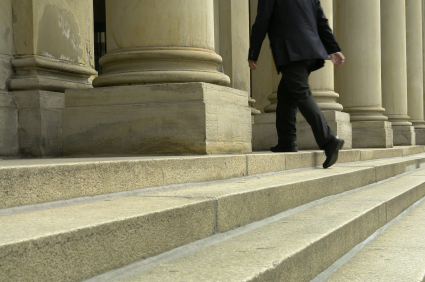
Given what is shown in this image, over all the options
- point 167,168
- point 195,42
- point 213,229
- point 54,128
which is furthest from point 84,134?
point 213,229

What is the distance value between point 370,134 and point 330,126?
14.5 ft

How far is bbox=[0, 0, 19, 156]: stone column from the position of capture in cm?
611

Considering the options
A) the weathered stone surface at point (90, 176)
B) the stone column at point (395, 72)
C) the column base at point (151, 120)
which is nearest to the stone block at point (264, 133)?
the column base at point (151, 120)

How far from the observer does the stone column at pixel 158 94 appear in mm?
5598

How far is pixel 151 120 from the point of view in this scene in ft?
18.6

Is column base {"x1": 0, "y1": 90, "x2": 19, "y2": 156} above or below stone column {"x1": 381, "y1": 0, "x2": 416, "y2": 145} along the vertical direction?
below

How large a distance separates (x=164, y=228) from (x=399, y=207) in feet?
13.1

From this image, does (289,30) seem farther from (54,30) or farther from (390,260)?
(390,260)

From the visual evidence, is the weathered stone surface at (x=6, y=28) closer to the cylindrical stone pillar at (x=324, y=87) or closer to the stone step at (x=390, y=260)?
the stone step at (x=390, y=260)

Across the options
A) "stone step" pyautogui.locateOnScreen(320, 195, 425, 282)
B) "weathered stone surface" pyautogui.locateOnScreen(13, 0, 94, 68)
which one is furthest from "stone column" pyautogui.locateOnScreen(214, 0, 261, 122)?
"stone step" pyautogui.locateOnScreen(320, 195, 425, 282)

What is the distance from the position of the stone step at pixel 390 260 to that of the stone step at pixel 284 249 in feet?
0.07

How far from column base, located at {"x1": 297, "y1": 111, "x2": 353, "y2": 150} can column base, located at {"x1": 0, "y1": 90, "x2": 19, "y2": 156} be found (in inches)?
228

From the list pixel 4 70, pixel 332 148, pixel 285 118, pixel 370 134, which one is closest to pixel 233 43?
pixel 370 134

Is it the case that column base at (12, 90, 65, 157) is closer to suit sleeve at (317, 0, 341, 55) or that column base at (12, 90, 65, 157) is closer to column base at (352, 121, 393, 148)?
suit sleeve at (317, 0, 341, 55)
